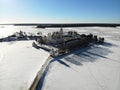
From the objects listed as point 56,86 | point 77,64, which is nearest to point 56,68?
point 77,64

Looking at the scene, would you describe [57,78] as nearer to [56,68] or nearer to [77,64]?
[56,68]

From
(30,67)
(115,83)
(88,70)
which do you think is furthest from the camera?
(30,67)

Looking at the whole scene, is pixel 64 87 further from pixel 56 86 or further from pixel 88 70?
pixel 88 70

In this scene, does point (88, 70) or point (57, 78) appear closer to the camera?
point (57, 78)

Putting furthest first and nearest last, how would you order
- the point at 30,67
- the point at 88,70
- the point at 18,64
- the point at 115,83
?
the point at 18,64, the point at 30,67, the point at 88,70, the point at 115,83

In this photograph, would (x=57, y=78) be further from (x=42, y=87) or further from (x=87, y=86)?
(x=87, y=86)

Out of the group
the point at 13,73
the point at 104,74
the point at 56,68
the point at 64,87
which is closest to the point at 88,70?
the point at 104,74

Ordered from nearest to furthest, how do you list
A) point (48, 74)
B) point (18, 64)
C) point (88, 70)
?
point (48, 74)
point (88, 70)
point (18, 64)

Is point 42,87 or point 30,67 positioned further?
point 30,67

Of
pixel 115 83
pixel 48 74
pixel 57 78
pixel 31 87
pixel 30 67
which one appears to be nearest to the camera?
pixel 31 87
